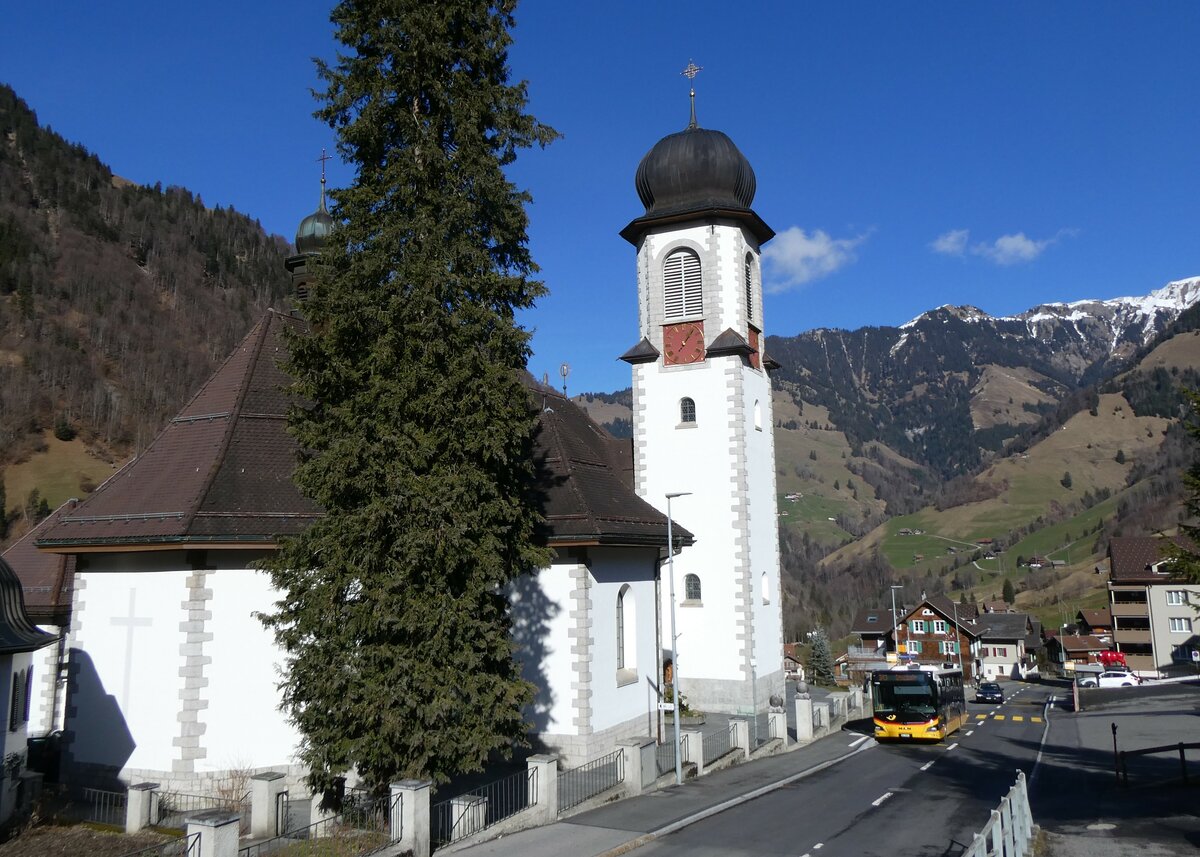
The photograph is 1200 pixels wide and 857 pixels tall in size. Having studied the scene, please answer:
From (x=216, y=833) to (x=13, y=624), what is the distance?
656cm

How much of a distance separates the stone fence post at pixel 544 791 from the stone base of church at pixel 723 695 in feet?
43.8

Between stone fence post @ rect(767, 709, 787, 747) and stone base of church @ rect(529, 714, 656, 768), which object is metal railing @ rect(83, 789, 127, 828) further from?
stone fence post @ rect(767, 709, 787, 747)

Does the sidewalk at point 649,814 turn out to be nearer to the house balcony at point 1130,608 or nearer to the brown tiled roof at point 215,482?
the brown tiled roof at point 215,482

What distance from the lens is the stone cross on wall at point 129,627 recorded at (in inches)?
656

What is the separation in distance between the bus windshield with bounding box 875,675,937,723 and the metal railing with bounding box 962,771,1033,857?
47.3ft

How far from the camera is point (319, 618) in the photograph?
12.9 m

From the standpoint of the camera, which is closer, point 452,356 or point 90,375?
point 452,356

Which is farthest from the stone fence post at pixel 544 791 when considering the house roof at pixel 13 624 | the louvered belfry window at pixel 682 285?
the louvered belfry window at pixel 682 285

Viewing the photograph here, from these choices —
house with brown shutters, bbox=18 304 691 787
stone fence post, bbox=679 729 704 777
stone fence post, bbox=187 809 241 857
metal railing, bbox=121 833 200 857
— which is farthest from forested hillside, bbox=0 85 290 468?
stone fence post, bbox=187 809 241 857

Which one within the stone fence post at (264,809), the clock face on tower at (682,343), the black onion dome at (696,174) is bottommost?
the stone fence post at (264,809)

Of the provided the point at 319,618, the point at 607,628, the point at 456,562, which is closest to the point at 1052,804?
the point at 607,628

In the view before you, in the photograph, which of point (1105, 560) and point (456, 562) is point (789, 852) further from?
point (1105, 560)

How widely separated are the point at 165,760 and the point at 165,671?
1.59m

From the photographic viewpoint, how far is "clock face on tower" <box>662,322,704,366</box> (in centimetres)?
2975
